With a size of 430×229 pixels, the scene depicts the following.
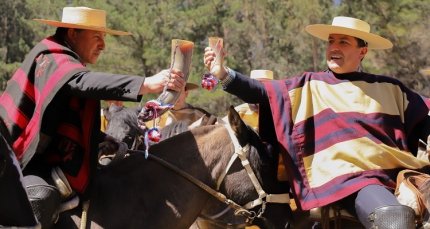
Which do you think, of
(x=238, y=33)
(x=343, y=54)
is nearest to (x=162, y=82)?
(x=343, y=54)

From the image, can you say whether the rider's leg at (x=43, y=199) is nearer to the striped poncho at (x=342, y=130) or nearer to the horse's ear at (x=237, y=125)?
the horse's ear at (x=237, y=125)

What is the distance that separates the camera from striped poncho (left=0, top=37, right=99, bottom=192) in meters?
4.01

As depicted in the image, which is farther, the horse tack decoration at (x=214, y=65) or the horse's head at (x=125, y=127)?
the horse's head at (x=125, y=127)

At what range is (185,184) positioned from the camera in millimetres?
4609

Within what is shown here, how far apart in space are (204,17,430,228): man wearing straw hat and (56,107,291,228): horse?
0.20 meters

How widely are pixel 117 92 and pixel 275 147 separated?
143cm

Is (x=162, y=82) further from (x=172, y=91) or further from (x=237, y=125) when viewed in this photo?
(x=237, y=125)

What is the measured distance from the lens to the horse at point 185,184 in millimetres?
4387

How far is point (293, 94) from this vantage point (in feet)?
16.3

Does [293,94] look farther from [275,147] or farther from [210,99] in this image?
[210,99]

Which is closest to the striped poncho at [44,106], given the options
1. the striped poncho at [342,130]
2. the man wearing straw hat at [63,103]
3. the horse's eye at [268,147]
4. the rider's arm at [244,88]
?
the man wearing straw hat at [63,103]

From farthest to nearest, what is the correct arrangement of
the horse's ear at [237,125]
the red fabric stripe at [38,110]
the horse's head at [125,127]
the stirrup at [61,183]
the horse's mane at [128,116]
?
the horse's mane at [128,116]
the horse's head at [125,127]
the horse's ear at [237,125]
the stirrup at [61,183]
the red fabric stripe at [38,110]

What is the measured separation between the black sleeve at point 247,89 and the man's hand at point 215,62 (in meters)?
0.15

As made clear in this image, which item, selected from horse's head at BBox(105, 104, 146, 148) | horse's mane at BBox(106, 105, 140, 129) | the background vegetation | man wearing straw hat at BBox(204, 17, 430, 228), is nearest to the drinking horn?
man wearing straw hat at BBox(204, 17, 430, 228)
